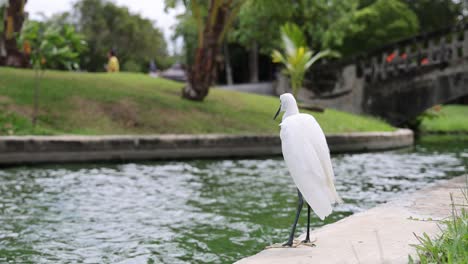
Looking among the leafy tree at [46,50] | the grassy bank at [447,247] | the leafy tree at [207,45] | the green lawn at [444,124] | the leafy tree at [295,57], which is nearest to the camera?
the grassy bank at [447,247]

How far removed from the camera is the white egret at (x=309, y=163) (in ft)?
14.7

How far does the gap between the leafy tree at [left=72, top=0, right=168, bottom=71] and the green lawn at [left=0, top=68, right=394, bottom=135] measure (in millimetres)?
31675

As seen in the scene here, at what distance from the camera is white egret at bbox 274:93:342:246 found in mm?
4488

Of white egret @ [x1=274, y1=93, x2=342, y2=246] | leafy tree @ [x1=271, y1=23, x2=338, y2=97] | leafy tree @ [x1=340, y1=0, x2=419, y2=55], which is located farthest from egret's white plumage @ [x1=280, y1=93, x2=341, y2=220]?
leafy tree @ [x1=340, y1=0, x2=419, y2=55]

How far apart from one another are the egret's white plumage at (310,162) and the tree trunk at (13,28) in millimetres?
16867

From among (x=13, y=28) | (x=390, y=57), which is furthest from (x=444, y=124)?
(x=13, y=28)

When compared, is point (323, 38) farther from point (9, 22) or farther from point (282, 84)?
point (9, 22)

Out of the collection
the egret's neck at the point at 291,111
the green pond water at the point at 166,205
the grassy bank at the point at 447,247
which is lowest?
the green pond water at the point at 166,205

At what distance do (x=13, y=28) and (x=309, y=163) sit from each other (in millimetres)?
17139

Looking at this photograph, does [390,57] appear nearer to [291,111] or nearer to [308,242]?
[291,111]

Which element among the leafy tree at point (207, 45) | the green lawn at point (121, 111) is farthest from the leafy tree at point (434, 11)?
the leafy tree at point (207, 45)

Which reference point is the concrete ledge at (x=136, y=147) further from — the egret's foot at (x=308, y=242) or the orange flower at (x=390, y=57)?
the orange flower at (x=390, y=57)

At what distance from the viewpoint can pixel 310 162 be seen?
14.8 feet

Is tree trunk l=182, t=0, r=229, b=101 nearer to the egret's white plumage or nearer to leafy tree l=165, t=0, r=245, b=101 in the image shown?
leafy tree l=165, t=0, r=245, b=101
